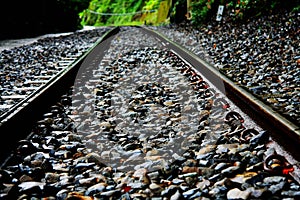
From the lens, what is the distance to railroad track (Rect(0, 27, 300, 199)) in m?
2.26

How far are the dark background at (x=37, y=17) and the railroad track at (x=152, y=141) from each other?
11249 millimetres

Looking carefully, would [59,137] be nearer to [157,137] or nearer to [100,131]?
[100,131]

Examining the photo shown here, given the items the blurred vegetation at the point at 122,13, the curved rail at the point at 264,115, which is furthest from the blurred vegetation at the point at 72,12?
the curved rail at the point at 264,115

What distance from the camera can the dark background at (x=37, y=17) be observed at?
15141 millimetres

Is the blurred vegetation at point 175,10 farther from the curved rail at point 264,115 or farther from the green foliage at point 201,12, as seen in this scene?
the curved rail at point 264,115

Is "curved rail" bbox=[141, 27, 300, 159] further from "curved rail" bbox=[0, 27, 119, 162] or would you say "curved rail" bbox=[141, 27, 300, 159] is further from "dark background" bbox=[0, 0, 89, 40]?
"dark background" bbox=[0, 0, 89, 40]

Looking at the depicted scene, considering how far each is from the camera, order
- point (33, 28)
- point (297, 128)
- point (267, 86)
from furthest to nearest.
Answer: point (33, 28) → point (267, 86) → point (297, 128)

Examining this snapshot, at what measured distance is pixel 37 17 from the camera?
17.6 m

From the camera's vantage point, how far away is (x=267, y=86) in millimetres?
4410

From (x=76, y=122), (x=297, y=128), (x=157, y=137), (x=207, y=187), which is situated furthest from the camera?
(x=76, y=122)

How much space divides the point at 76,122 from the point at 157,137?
927 mm

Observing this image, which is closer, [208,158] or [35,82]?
[208,158]

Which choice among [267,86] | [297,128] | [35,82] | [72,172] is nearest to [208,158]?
[297,128]

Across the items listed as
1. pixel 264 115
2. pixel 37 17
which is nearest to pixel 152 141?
pixel 264 115
